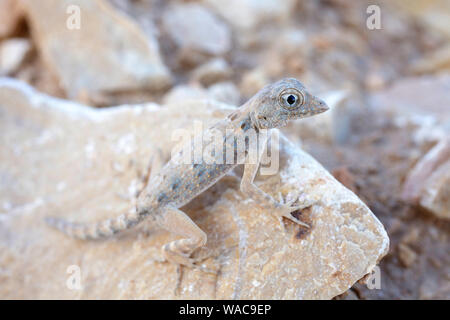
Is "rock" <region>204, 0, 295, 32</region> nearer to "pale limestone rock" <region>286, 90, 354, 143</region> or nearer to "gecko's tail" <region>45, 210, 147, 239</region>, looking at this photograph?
"pale limestone rock" <region>286, 90, 354, 143</region>

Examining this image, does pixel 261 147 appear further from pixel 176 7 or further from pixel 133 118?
pixel 176 7

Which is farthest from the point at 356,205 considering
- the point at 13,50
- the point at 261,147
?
the point at 13,50

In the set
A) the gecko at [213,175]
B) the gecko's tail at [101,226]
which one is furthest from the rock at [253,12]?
the gecko's tail at [101,226]

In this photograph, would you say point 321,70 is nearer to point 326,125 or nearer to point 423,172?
point 326,125

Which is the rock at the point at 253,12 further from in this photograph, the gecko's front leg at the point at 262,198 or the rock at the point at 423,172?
the gecko's front leg at the point at 262,198

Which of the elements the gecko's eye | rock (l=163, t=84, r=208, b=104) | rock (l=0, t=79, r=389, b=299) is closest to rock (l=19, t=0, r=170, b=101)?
rock (l=163, t=84, r=208, b=104)
